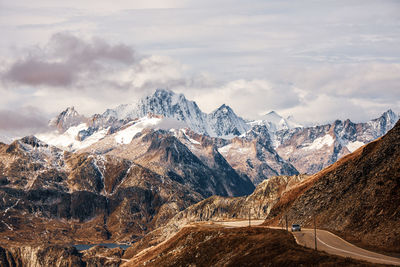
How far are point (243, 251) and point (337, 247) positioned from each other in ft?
73.8

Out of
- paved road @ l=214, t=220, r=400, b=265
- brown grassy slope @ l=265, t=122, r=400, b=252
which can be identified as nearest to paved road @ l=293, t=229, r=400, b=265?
paved road @ l=214, t=220, r=400, b=265

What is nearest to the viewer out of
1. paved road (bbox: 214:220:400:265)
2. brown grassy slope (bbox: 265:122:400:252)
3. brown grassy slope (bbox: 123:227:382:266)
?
brown grassy slope (bbox: 123:227:382:266)

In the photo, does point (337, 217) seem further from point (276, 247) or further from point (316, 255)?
point (316, 255)

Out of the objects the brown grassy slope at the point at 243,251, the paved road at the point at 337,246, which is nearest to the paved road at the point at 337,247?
the paved road at the point at 337,246

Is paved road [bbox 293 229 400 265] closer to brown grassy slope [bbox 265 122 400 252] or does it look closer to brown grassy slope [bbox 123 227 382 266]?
brown grassy slope [bbox 123 227 382 266]

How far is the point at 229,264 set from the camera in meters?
121

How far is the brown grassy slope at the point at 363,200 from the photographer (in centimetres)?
12494

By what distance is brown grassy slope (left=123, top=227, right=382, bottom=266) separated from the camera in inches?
3935

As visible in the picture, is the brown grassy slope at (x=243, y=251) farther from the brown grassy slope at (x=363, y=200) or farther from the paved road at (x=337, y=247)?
the brown grassy slope at (x=363, y=200)

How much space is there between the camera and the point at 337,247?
11550cm

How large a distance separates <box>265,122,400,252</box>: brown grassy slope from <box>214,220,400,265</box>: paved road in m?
4.06

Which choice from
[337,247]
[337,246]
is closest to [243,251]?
[337,246]

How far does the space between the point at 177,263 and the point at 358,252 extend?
6266 cm

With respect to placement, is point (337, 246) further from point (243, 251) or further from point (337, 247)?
point (243, 251)
